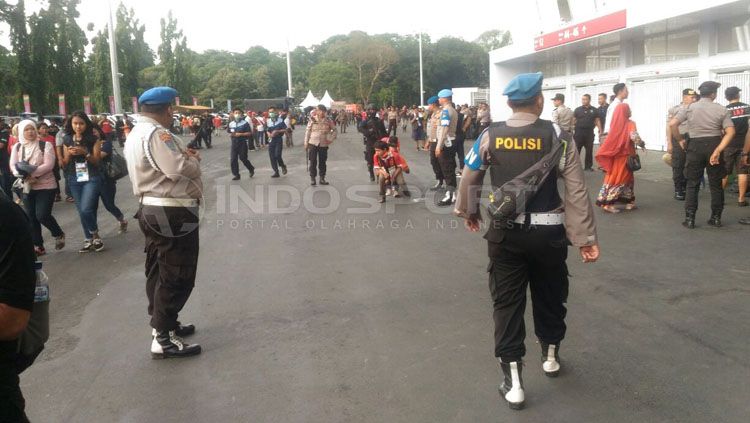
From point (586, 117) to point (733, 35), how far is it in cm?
513

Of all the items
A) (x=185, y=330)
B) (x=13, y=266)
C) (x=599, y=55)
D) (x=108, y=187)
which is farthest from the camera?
(x=599, y=55)

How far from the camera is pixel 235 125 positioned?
14828 millimetres

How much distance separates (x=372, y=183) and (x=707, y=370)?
9.80m

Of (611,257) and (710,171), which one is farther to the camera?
A: (710,171)

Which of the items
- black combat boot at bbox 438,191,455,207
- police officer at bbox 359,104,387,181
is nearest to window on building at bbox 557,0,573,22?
police officer at bbox 359,104,387,181

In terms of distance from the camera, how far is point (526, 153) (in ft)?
11.7

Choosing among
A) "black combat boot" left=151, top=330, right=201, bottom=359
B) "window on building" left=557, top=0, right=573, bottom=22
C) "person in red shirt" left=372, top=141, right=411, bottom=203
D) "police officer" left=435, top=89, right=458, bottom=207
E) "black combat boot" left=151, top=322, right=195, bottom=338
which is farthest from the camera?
"window on building" left=557, top=0, right=573, bottom=22

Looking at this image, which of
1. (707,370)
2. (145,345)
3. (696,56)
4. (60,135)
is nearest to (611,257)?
(707,370)

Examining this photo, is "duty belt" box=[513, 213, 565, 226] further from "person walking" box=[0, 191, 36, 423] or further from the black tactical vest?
"person walking" box=[0, 191, 36, 423]

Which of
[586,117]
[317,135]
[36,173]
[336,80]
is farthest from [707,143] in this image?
[336,80]

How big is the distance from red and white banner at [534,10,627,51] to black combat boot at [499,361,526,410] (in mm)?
15812

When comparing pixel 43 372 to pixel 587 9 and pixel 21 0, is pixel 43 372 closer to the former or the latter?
pixel 587 9

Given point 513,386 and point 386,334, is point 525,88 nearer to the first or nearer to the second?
point 513,386

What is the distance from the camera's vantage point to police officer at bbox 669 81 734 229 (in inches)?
292
